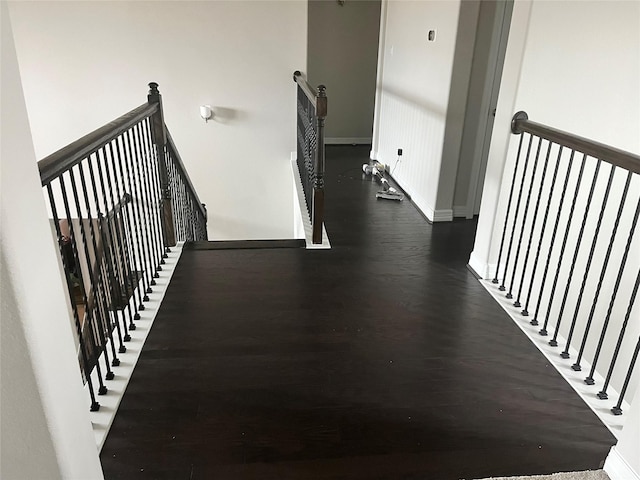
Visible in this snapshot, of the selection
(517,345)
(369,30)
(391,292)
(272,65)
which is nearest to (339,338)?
(391,292)

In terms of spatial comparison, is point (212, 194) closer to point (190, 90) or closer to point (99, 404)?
point (190, 90)

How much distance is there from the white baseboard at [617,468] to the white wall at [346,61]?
627 cm

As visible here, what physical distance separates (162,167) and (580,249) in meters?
2.54

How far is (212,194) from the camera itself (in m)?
6.01

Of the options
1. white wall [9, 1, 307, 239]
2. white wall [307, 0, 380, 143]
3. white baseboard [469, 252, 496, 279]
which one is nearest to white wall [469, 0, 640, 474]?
white baseboard [469, 252, 496, 279]

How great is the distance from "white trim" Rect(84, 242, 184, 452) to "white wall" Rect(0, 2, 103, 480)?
615mm

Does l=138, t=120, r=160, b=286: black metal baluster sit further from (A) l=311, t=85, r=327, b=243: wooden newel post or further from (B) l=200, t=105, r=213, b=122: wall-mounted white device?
(B) l=200, t=105, r=213, b=122: wall-mounted white device

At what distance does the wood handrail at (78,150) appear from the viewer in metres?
1.50

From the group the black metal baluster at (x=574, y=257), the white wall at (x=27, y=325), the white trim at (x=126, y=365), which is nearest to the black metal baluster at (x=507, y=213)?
the black metal baluster at (x=574, y=257)

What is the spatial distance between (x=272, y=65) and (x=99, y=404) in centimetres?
437

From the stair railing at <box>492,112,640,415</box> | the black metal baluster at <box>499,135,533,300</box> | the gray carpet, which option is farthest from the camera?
the black metal baluster at <box>499,135,533,300</box>

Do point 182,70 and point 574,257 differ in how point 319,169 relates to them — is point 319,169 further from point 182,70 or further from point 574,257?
point 182,70

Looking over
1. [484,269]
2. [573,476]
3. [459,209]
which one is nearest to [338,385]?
[573,476]

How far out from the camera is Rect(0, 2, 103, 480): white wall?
3.29 ft
